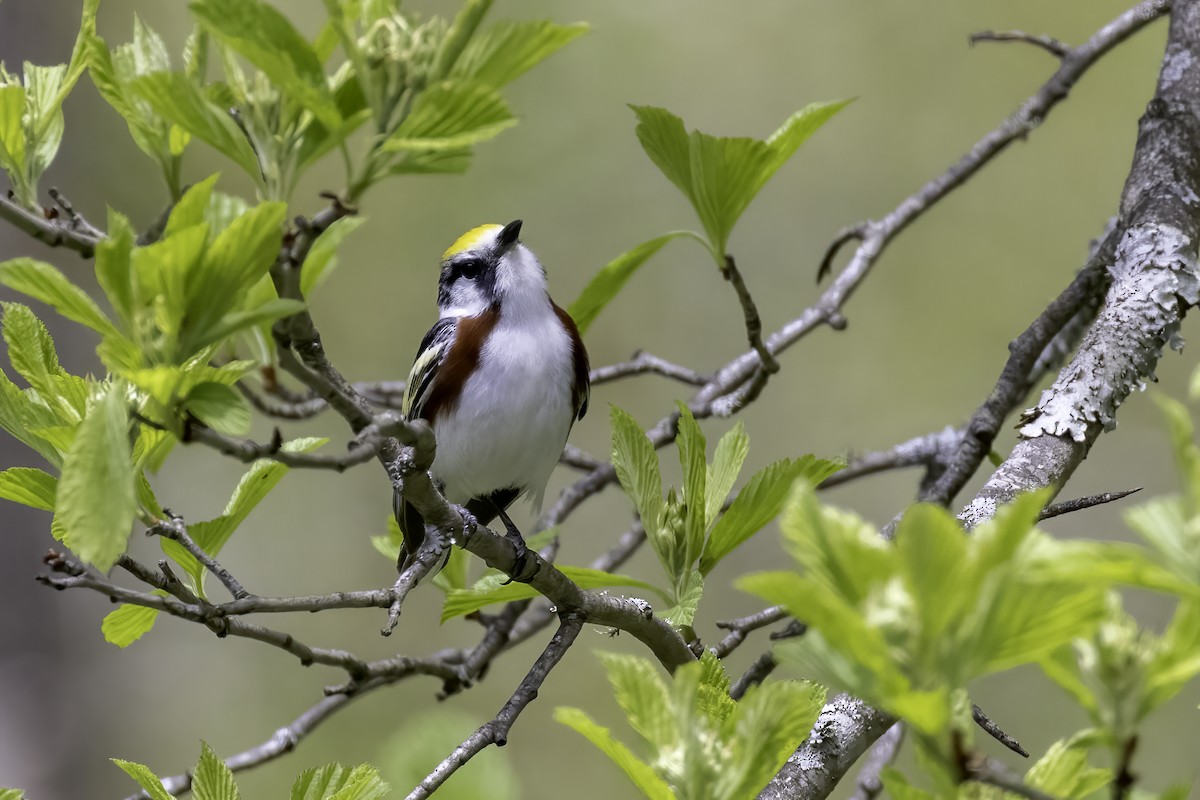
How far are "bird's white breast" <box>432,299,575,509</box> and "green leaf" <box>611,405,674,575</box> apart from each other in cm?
89

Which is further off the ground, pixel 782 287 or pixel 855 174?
pixel 855 174

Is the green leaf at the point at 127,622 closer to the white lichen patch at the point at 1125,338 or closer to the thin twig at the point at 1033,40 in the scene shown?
the white lichen patch at the point at 1125,338

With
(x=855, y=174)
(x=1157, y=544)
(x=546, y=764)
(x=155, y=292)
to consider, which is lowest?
(x=546, y=764)

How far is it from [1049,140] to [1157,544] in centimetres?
475

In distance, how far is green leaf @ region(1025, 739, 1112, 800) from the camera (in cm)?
70

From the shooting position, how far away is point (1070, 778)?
2.32 ft

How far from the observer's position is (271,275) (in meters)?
0.71

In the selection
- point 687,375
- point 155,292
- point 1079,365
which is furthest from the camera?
point 687,375

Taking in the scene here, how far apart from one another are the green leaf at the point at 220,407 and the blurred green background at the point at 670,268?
3.41 meters

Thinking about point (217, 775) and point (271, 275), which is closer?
point (271, 275)

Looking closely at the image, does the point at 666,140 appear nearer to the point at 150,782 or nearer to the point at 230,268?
the point at 230,268

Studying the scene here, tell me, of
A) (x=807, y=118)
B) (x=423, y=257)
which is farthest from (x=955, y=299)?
(x=807, y=118)

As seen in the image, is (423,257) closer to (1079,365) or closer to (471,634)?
(471,634)

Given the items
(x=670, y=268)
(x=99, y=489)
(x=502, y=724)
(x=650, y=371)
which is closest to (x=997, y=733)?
(x=502, y=724)
